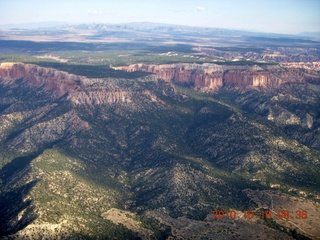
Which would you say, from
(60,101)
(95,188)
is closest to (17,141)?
(60,101)
